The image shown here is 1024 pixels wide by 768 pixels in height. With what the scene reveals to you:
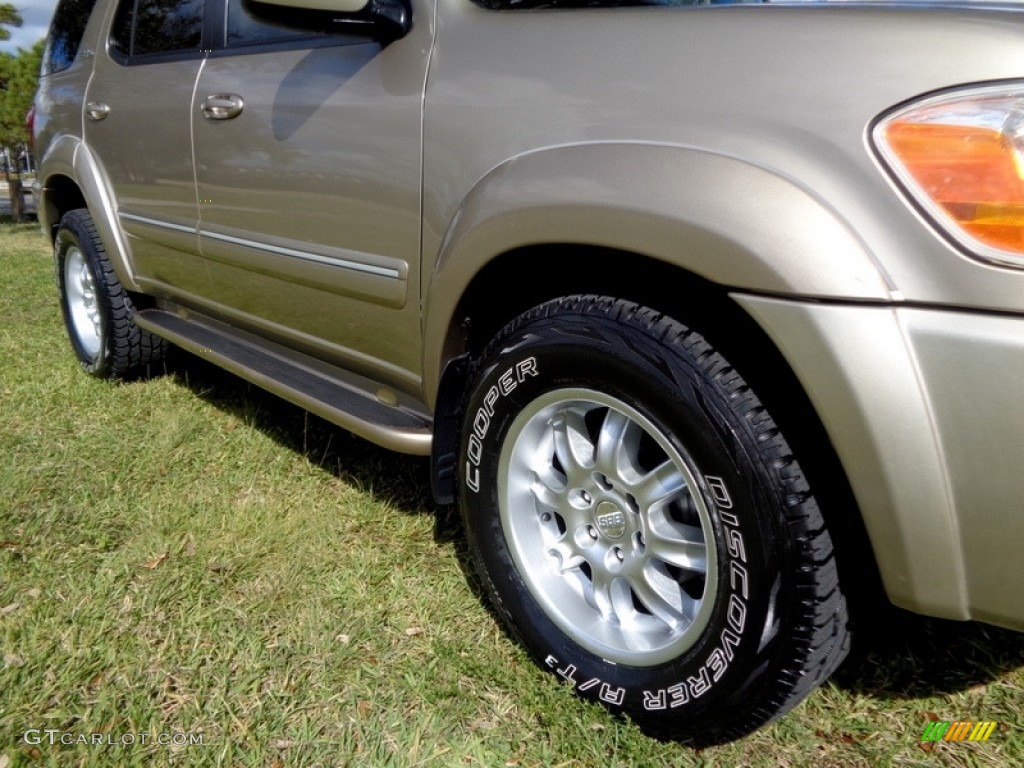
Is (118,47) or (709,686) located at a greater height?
(118,47)

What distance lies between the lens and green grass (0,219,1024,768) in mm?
1728

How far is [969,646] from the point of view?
6.52ft

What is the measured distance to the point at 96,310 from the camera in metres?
3.92

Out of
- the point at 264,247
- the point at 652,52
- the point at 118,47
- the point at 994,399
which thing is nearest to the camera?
the point at 994,399

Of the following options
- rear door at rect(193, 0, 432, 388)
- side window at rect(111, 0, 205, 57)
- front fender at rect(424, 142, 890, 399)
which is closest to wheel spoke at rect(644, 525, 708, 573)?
front fender at rect(424, 142, 890, 399)

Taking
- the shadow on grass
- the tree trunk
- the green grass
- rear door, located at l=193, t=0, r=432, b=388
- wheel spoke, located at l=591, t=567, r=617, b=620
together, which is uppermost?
rear door, located at l=193, t=0, r=432, b=388

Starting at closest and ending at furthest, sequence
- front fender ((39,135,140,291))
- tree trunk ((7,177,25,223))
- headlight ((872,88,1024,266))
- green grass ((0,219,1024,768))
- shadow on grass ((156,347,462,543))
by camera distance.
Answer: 1. headlight ((872,88,1024,266))
2. green grass ((0,219,1024,768))
3. shadow on grass ((156,347,462,543))
4. front fender ((39,135,140,291))
5. tree trunk ((7,177,25,223))

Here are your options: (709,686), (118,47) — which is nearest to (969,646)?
(709,686)

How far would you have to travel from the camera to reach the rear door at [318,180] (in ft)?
6.50

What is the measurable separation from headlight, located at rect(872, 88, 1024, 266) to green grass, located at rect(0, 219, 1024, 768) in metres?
1.08

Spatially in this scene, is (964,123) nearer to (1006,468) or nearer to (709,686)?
(1006,468)

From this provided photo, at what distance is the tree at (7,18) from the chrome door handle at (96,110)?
1305 centimetres

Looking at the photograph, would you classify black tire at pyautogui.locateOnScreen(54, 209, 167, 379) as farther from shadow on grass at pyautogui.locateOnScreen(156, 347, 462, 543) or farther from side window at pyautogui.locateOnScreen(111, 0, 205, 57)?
side window at pyautogui.locateOnScreen(111, 0, 205, 57)

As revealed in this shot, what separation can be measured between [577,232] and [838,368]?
534mm
